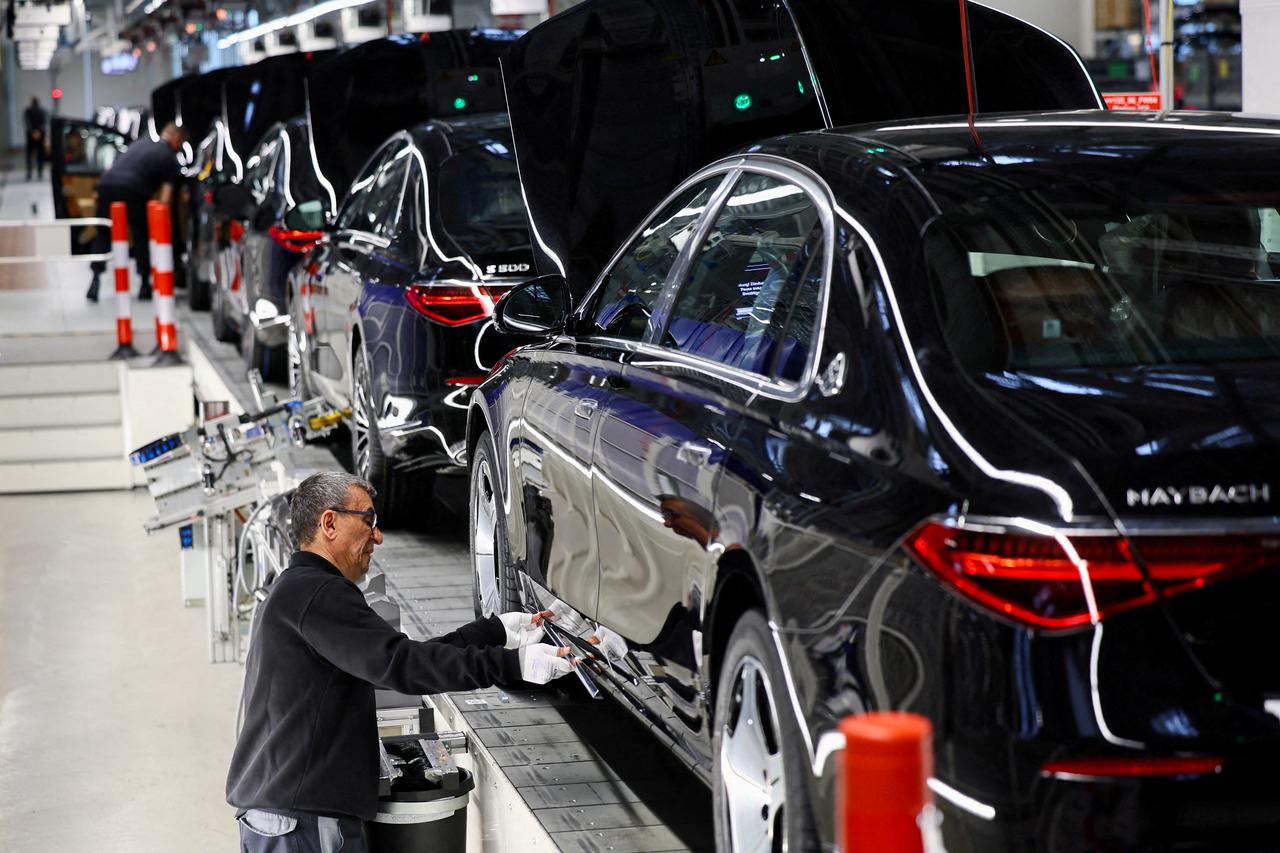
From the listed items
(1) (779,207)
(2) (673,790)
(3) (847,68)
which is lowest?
(2) (673,790)

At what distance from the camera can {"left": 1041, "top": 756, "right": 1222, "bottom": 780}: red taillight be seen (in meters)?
2.36

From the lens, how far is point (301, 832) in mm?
4410

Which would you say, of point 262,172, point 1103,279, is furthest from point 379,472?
point 262,172

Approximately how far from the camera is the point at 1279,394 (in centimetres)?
267

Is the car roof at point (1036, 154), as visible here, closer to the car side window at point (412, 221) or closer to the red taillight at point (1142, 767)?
the red taillight at point (1142, 767)

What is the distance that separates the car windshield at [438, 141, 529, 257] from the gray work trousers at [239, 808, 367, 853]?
3095 mm

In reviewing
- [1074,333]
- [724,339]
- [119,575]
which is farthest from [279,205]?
[1074,333]

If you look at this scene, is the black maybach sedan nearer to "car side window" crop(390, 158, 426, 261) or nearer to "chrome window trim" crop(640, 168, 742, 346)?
"chrome window trim" crop(640, 168, 742, 346)

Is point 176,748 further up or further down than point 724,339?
further down

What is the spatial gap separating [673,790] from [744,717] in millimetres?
1479

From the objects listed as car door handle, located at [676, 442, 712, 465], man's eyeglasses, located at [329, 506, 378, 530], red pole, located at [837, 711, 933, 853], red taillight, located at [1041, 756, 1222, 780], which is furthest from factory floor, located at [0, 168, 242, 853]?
red pole, located at [837, 711, 933, 853]

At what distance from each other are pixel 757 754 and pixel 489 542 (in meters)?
2.45

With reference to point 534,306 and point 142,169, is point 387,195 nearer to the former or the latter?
point 534,306

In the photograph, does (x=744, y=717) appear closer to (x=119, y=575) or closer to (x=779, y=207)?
(x=779, y=207)
